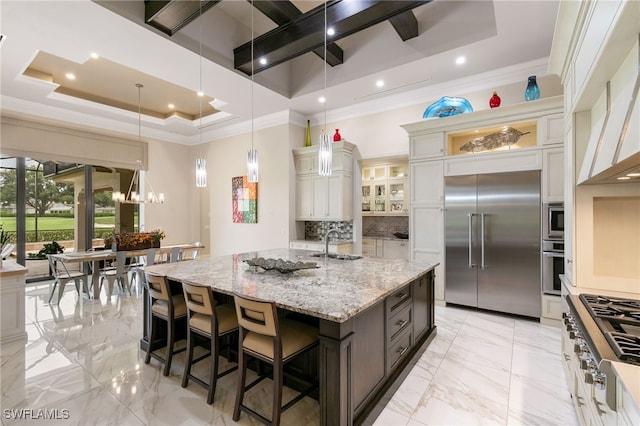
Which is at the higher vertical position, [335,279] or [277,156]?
[277,156]

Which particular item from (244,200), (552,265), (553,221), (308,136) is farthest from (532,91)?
(244,200)

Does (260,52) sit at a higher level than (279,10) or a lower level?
lower

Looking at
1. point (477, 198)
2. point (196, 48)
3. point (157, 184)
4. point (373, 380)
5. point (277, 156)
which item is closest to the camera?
point (373, 380)

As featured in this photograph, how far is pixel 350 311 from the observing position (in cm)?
164

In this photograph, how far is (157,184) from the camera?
22.6ft

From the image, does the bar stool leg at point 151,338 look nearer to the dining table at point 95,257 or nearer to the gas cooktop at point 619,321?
the dining table at point 95,257

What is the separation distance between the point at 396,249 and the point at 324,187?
223cm

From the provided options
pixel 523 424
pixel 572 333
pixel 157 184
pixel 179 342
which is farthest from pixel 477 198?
pixel 157 184

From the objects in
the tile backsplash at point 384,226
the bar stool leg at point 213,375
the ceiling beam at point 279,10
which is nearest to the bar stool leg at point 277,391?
the bar stool leg at point 213,375

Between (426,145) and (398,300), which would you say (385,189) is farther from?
(398,300)

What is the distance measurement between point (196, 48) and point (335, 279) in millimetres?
3337

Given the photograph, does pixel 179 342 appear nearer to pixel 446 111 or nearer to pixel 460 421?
pixel 460 421

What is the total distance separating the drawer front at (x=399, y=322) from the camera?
7.74 ft

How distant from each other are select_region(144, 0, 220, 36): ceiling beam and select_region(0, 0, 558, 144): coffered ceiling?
0.01 metres
